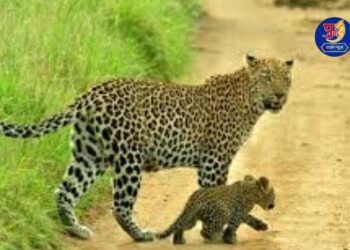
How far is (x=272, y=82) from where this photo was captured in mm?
9273

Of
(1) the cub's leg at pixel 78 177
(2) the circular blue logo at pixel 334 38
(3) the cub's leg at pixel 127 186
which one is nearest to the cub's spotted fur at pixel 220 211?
(3) the cub's leg at pixel 127 186

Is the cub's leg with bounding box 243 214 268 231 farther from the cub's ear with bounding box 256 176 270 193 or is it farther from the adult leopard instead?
the adult leopard

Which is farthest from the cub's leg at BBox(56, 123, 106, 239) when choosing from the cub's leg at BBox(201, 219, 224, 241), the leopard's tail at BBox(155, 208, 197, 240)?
the cub's leg at BBox(201, 219, 224, 241)

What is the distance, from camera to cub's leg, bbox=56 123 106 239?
8.50m

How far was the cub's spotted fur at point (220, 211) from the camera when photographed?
8430 mm

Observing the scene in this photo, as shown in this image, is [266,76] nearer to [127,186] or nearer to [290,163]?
[127,186]

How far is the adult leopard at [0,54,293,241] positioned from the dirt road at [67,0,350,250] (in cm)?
43

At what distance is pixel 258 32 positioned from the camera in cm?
2116

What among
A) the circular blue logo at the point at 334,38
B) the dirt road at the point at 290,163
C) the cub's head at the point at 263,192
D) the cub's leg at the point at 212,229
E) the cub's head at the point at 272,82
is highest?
the cub's head at the point at 272,82

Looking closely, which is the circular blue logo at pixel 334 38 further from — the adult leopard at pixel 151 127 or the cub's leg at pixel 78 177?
the cub's leg at pixel 78 177

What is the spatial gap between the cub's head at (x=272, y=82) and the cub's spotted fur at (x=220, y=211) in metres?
0.80

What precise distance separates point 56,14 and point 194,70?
4916 millimetres

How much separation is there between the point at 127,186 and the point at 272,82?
5.14 ft

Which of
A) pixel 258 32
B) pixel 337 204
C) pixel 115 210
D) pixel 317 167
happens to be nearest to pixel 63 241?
pixel 115 210
